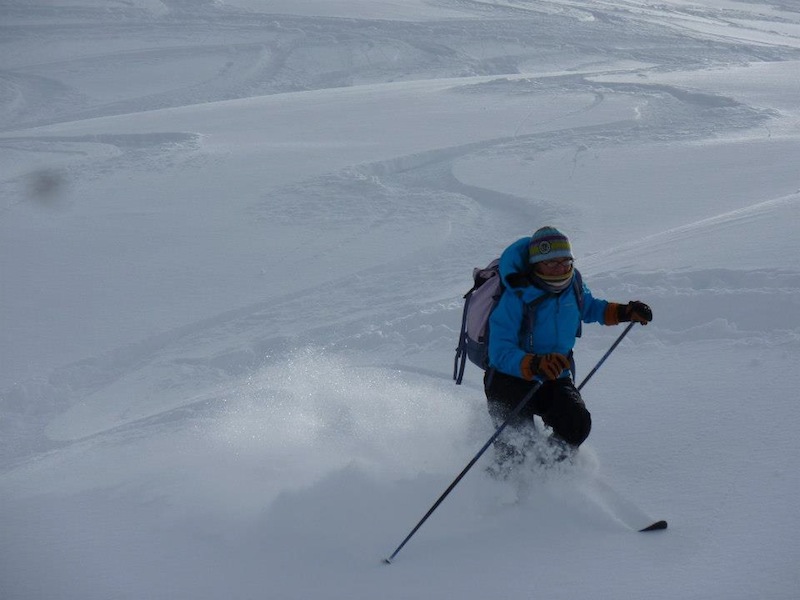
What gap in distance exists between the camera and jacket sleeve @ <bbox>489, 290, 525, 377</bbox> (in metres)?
3.80

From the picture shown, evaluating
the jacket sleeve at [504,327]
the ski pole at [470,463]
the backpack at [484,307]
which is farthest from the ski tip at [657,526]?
the backpack at [484,307]

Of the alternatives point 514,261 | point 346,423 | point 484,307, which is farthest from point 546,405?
point 346,423

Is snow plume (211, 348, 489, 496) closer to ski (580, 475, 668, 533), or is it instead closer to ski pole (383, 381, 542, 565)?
ski pole (383, 381, 542, 565)

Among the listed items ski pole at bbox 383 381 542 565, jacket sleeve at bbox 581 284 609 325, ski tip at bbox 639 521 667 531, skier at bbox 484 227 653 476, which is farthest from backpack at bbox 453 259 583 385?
ski tip at bbox 639 521 667 531

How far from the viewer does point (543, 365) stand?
11.8 feet

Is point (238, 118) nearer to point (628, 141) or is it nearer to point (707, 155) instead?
point (628, 141)

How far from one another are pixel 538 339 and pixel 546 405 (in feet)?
1.09

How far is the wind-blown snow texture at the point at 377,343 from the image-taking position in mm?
3658

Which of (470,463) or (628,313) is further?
(628,313)

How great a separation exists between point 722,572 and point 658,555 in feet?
0.91

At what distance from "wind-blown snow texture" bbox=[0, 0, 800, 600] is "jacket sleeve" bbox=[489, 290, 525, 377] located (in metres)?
0.71

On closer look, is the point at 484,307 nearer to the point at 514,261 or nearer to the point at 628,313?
the point at 514,261

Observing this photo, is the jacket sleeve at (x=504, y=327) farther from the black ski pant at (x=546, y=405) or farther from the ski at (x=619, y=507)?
the ski at (x=619, y=507)

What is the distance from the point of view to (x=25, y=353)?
6566 millimetres
